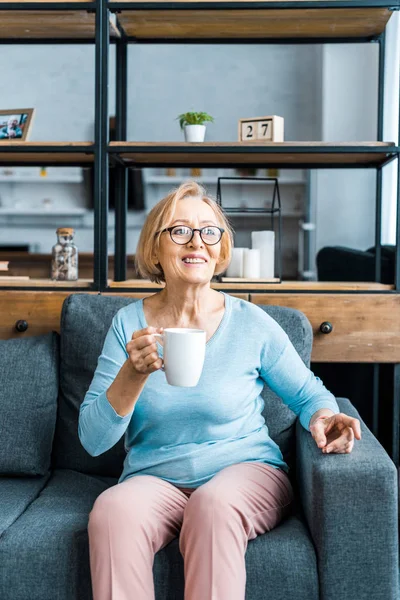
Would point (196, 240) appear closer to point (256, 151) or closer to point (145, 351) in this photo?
point (145, 351)

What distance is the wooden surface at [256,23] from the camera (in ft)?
7.96

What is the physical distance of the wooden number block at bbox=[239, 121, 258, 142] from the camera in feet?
8.18

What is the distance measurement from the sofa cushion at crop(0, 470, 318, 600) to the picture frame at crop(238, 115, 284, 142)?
134 cm

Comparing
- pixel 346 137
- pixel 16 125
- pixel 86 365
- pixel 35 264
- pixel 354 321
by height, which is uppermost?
pixel 346 137

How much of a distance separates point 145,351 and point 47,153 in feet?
4.52

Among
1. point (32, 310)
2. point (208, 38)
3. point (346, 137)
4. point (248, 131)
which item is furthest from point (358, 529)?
point (346, 137)

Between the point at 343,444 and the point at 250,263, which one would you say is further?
the point at 250,263

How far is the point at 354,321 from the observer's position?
239cm

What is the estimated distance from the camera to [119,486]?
1.58 meters

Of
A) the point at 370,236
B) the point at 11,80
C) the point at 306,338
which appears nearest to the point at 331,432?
the point at 306,338

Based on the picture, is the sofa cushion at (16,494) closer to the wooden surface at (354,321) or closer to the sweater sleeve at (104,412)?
the sweater sleeve at (104,412)

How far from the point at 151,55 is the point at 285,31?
4570 mm

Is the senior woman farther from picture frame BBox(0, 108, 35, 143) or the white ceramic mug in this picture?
picture frame BBox(0, 108, 35, 143)

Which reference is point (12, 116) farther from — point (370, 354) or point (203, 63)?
point (203, 63)
